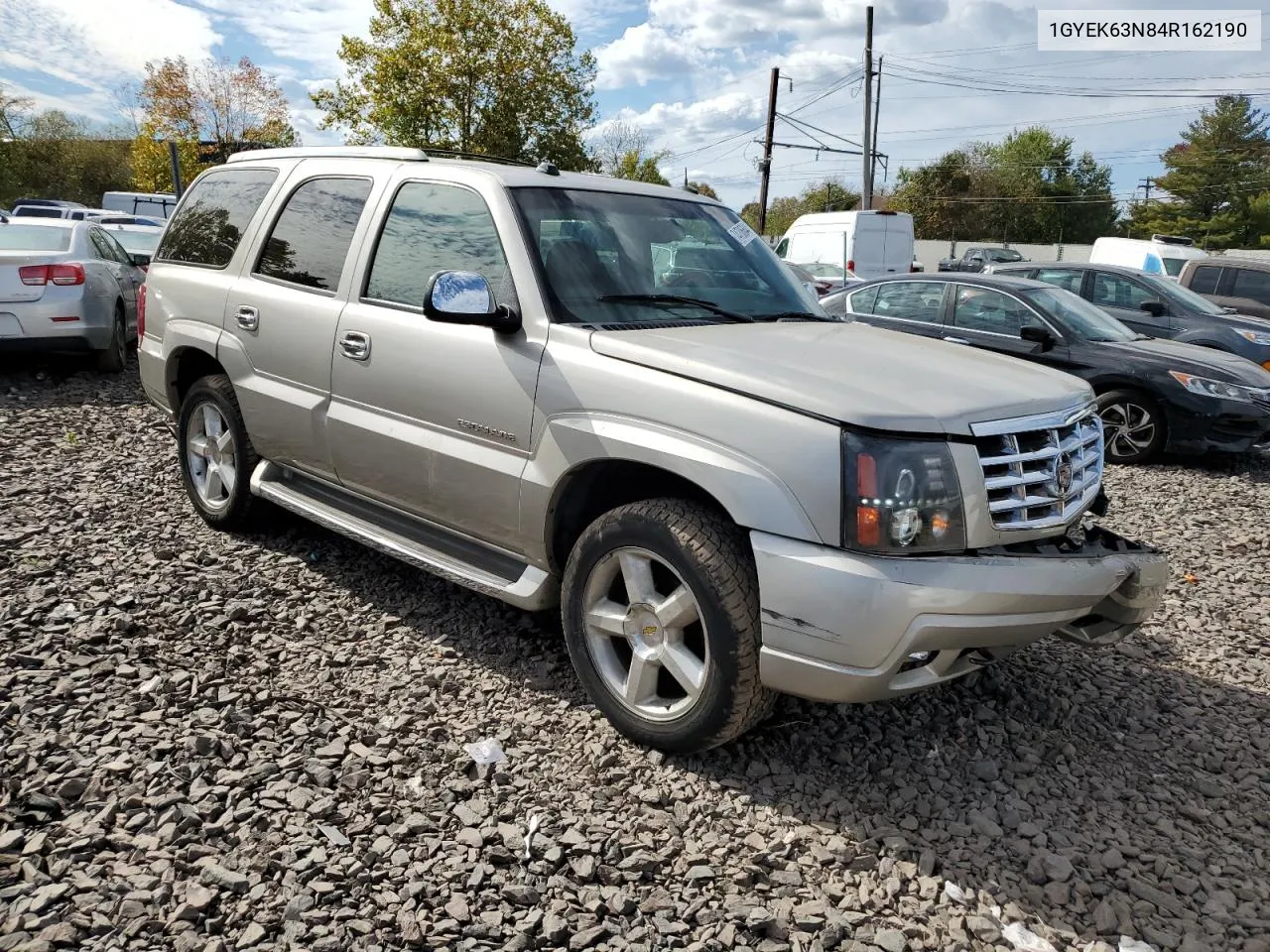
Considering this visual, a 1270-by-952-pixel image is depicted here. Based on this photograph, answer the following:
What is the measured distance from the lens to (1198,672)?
4.16 m

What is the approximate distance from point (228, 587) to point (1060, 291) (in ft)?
25.6

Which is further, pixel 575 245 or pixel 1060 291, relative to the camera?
pixel 1060 291


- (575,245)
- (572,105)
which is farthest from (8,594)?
(572,105)

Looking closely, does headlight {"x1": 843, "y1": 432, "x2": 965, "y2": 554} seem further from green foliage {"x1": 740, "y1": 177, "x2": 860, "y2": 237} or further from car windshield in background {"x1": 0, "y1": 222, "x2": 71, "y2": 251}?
green foliage {"x1": 740, "y1": 177, "x2": 860, "y2": 237}

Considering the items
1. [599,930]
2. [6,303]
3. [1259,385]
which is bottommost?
[599,930]

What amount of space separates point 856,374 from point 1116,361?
6.20 m

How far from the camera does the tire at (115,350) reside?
373 inches

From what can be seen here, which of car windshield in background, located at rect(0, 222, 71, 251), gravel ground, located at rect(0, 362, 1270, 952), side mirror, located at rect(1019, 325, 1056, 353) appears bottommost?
gravel ground, located at rect(0, 362, 1270, 952)

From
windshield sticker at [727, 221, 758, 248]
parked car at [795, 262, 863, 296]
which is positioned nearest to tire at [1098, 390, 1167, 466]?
windshield sticker at [727, 221, 758, 248]

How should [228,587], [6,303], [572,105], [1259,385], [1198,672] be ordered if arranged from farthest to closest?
[572,105] < [6,303] < [1259,385] < [228,587] < [1198,672]

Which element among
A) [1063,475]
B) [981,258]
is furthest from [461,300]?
[981,258]

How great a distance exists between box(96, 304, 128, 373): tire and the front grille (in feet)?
30.0

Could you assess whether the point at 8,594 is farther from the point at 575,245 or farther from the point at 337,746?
the point at 575,245

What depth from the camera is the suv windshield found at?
352 cm
